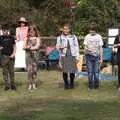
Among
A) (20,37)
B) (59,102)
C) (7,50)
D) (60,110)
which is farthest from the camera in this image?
(20,37)

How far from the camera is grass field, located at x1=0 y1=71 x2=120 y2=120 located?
1002cm

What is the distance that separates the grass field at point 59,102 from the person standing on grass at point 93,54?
Result: 0.30 m

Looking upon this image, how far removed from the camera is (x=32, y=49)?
13625 mm

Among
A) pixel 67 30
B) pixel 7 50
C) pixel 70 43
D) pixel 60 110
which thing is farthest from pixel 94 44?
pixel 60 110

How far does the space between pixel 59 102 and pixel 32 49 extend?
2483 millimetres

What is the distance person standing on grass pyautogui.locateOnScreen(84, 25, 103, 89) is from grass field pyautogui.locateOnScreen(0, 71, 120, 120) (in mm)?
303

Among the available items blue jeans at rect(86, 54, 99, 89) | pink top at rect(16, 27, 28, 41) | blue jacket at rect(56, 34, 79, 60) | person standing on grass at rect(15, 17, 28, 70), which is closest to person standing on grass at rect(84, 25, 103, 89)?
→ blue jeans at rect(86, 54, 99, 89)

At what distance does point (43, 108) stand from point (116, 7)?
1317cm

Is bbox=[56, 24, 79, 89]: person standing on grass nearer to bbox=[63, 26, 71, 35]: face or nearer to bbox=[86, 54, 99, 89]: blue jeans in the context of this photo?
bbox=[63, 26, 71, 35]: face

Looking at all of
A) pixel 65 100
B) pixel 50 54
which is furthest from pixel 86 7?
pixel 65 100

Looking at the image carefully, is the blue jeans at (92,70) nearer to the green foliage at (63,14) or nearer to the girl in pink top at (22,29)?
the girl in pink top at (22,29)

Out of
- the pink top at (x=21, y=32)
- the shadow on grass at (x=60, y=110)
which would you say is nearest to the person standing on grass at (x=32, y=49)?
the shadow on grass at (x=60, y=110)

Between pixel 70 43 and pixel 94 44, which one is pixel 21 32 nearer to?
pixel 70 43

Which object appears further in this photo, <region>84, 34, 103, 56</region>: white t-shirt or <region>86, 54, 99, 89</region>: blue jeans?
<region>86, 54, 99, 89</region>: blue jeans
